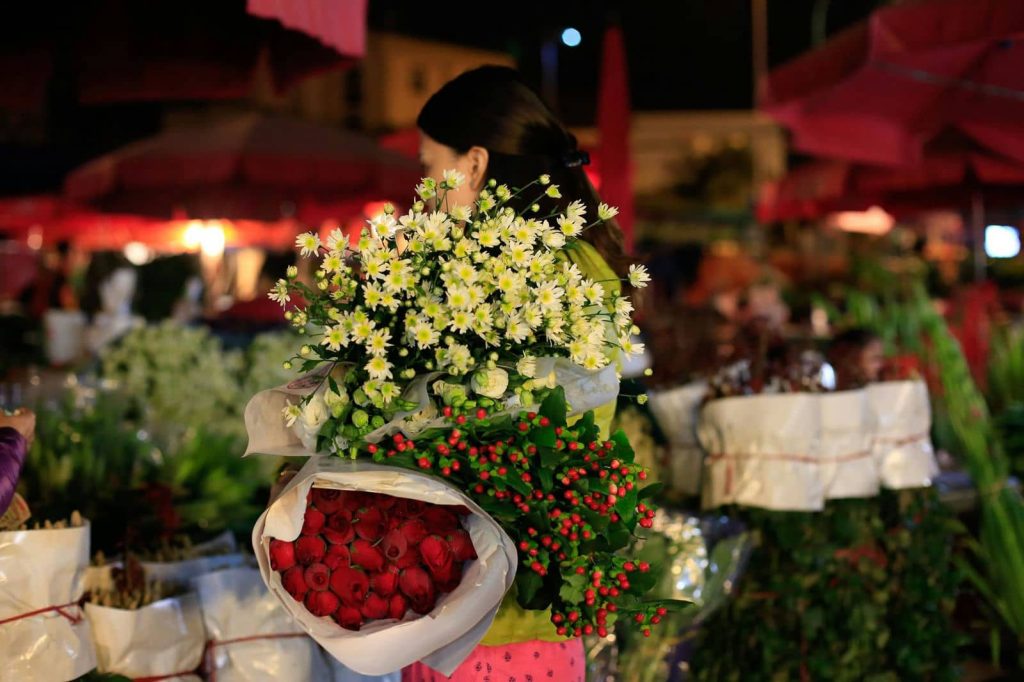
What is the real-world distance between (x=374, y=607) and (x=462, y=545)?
209 mm

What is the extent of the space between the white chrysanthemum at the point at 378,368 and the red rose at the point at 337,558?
14.2 inches

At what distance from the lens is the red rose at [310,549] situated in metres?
2.21

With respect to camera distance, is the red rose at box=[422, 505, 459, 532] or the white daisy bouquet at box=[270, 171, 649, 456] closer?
the white daisy bouquet at box=[270, 171, 649, 456]

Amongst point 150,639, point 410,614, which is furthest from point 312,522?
point 150,639

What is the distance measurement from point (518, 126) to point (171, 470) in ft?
6.72

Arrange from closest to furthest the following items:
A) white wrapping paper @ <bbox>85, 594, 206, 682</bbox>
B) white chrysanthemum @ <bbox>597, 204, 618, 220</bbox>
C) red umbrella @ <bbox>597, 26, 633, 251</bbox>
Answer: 1. white chrysanthemum @ <bbox>597, 204, 618, 220</bbox>
2. white wrapping paper @ <bbox>85, 594, 206, 682</bbox>
3. red umbrella @ <bbox>597, 26, 633, 251</bbox>

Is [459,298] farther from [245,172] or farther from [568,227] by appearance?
[245,172]

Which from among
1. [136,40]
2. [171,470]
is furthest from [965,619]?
[136,40]

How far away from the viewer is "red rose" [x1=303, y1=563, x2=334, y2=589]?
220 centimetres

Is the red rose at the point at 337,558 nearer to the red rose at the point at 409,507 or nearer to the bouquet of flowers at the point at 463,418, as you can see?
the bouquet of flowers at the point at 463,418

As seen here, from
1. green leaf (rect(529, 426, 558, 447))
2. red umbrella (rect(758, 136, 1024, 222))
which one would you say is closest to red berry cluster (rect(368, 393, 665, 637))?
green leaf (rect(529, 426, 558, 447))

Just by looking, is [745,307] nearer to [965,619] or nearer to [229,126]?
[229,126]

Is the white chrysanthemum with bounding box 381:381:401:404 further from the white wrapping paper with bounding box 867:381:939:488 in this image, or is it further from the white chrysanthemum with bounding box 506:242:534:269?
the white wrapping paper with bounding box 867:381:939:488

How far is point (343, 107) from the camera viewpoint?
3042cm
